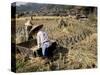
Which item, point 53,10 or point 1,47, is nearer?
point 1,47

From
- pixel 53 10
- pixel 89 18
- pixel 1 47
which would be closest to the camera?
pixel 1 47

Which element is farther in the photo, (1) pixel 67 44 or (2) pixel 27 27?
(1) pixel 67 44

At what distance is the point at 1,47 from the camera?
5.93ft

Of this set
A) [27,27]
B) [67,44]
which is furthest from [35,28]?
[67,44]

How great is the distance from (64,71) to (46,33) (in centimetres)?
37

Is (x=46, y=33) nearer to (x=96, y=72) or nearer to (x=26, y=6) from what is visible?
(x=26, y=6)

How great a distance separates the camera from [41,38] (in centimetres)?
189

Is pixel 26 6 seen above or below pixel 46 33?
above

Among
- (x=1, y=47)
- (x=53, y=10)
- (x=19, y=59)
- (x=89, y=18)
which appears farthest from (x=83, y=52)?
(x=1, y=47)

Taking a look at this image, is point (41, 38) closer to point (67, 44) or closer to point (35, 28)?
point (35, 28)

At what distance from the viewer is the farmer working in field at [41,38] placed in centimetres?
188

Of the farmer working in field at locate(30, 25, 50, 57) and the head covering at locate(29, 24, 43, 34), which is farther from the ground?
the head covering at locate(29, 24, 43, 34)

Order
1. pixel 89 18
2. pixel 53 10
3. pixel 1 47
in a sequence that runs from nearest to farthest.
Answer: pixel 1 47 → pixel 53 10 → pixel 89 18

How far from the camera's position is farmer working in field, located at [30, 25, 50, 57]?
1876 millimetres
